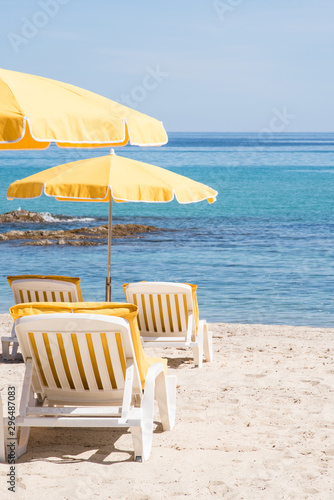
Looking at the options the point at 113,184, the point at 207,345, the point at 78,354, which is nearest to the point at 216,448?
the point at 78,354

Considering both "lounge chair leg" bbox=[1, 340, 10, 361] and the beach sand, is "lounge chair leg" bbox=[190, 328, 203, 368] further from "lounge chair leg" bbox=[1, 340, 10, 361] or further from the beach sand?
"lounge chair leg" bbox=[1, 340, 10, 361]

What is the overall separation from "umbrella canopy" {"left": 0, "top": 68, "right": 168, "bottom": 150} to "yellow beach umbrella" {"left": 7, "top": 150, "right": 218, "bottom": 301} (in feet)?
6.04

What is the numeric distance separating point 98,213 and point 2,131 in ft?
104

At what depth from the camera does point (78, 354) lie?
417 cm

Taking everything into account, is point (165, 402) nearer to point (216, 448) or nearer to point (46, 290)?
point (216, 448)

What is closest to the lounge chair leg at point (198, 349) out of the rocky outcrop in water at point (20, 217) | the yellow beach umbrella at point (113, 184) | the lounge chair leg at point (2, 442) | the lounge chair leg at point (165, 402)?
the yellow beach umbrella at point (113, 184)

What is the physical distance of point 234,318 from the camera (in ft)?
35.9

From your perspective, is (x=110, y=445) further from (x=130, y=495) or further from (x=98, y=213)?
(x=98, y=213)

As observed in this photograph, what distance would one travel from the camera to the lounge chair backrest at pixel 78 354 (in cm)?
405

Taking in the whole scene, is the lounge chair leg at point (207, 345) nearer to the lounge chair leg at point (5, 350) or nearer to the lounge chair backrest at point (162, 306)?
the lounge chair backrest at point (162, 306)

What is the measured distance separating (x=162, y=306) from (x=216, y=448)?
2534 millimetres

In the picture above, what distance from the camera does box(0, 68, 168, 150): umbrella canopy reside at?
11.4 ft

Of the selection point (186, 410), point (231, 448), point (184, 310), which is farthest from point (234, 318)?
point (231, 448)

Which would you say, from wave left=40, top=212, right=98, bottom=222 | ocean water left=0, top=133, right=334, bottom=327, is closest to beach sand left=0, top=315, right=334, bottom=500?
ocean water left=0, top=133, right=334, bottom=327
